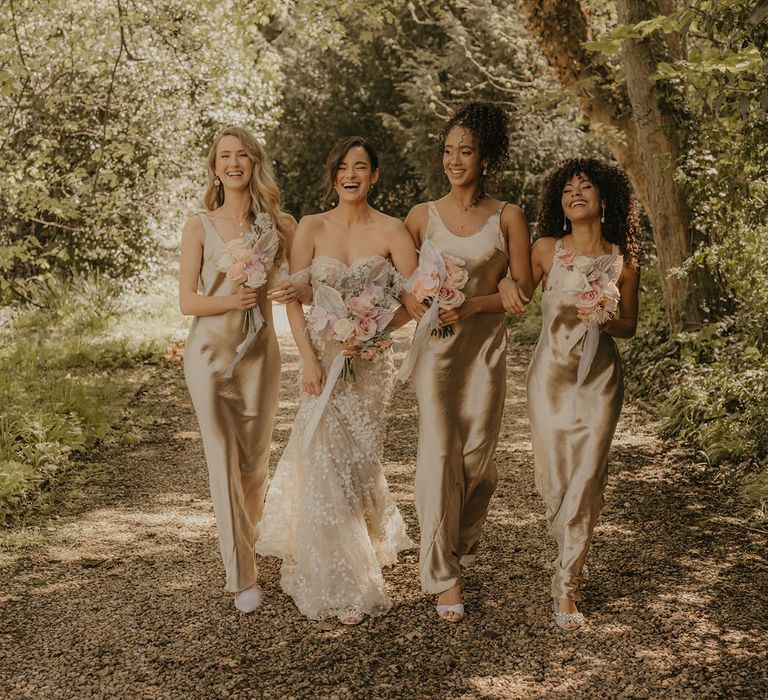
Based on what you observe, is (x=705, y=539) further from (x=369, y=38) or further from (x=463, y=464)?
(x=369, y=38)

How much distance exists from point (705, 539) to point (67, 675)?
142 inches

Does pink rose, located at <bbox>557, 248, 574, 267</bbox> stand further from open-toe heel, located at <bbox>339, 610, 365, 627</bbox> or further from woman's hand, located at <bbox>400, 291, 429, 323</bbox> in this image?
open-toe heel, located at <bbox>339, 610, 365, 627</bbox>

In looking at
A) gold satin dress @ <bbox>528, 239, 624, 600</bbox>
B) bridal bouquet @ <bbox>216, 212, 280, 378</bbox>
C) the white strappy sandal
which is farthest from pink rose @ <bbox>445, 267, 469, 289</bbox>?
the white strappy sandal

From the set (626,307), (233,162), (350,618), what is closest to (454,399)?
(626,307)

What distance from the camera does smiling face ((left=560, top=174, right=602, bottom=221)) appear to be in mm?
4191

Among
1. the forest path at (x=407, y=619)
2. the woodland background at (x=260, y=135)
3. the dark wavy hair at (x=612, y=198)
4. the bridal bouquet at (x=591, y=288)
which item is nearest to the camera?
the forest path at (x=407, y=619)

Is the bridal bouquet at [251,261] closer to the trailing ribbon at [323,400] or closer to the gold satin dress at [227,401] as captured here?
the gold satin dress at [227,401]

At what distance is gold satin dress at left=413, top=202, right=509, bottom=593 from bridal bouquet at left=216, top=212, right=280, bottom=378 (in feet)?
2.59

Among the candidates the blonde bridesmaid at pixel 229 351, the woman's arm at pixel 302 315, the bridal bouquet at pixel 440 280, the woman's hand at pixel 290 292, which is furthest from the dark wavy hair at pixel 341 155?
the bridal bouquet at pixel 440 280

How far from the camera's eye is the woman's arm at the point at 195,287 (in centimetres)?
427

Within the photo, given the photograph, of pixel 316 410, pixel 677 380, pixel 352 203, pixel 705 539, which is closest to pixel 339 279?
pixel 352 203

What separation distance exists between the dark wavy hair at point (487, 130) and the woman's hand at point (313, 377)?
118 centimetres

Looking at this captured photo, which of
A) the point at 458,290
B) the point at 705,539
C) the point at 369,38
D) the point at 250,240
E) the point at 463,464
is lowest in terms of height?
the point at 705,539

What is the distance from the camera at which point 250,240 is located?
424 centimetres
